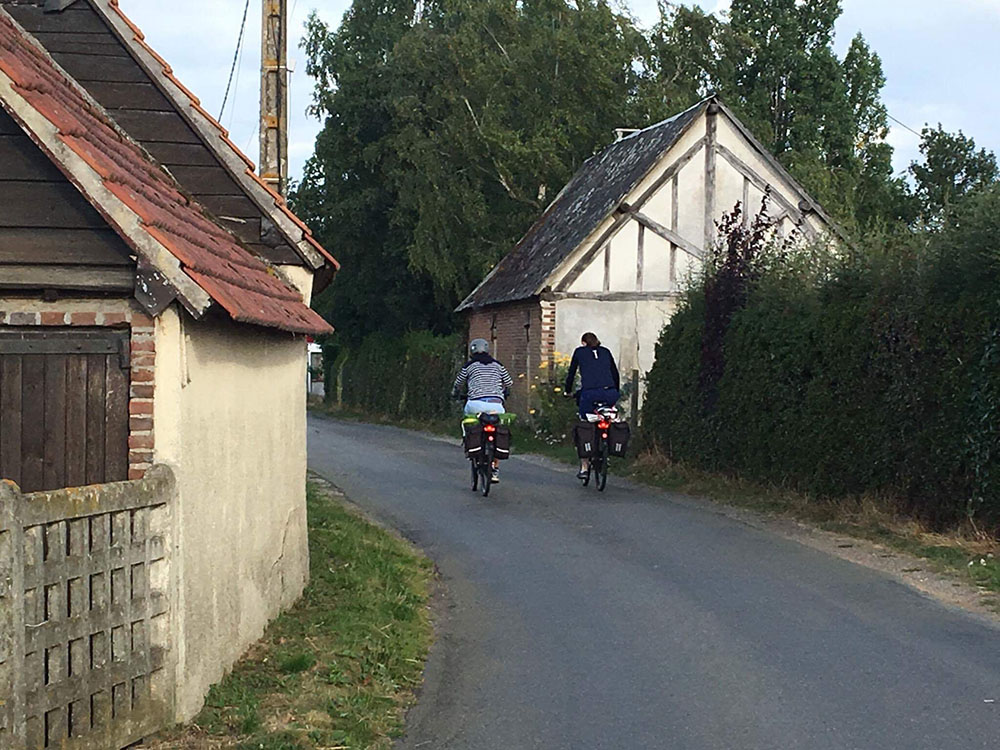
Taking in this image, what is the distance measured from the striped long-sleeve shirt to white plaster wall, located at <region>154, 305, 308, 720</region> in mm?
6867

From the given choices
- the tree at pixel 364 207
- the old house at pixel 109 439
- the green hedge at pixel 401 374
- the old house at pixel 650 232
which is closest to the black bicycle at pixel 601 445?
the old house at pixel 109 439

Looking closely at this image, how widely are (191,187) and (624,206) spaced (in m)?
19.3

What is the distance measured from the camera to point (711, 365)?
1820cm

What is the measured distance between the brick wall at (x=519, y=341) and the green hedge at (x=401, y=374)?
1.79 meters

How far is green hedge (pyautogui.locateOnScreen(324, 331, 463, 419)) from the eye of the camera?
35.9 meters

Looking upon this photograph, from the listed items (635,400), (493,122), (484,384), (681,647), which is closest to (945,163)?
(493,122)

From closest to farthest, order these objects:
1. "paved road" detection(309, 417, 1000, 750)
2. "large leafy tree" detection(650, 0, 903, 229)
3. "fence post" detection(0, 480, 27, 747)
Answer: "fence post" detection(0, 480, 27, 747), "paved road" detection(309, 417, 1000, 750), "large leafy tree" detection(650, 0, 903, 229)

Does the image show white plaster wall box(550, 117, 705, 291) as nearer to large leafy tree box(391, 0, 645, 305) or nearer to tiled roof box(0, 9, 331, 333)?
large leafy tree box(391, 0, 645, 305)

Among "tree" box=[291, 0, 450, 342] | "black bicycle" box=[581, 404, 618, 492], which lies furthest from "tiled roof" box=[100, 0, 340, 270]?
"tree" box=[291, 0, 450, 342]

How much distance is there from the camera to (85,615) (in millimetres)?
5730

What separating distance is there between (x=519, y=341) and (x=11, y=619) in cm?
2633

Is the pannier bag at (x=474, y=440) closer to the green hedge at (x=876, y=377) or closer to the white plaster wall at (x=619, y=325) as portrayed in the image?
the green hedge at (x=876, y=377)

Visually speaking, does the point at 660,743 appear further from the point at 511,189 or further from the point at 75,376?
the point at 511,189

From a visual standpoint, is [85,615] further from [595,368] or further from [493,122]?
[493,122]
